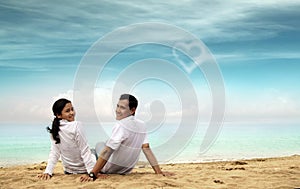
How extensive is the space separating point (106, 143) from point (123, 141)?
246mm

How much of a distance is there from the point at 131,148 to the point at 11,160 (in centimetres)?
828

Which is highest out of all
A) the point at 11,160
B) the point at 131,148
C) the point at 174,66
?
the point at 174,66

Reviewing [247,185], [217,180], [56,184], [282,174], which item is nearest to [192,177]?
[217,180]

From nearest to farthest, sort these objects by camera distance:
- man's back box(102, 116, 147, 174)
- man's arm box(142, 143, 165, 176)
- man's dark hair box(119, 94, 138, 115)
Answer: man's back box(102, 116, 147, 174) → man's dark hair box(119, 94, 138, 115) → man's arm box(142, 143, 165, 176)

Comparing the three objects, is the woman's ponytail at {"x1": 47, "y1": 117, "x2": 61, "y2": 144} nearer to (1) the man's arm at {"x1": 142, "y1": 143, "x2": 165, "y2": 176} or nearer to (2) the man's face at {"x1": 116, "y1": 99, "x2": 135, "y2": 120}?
(2) the man's face at {"x1": 116, "y1": 99, "x2": 135, "y2": 120}

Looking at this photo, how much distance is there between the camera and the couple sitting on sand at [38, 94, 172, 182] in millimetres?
5707

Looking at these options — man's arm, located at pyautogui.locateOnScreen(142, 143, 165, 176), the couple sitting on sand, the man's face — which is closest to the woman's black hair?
the couple sitting on sand

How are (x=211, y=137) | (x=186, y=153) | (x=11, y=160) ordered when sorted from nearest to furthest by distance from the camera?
(x=211, y=137), (x=11, y=160), (x=186, y=153)

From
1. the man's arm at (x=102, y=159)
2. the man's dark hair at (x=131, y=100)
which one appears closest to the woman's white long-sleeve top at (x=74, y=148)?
the man's arm at (x=102, y=159)

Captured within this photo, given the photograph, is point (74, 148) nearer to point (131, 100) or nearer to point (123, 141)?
point (123, 141)

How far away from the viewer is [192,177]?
6555 millimetres

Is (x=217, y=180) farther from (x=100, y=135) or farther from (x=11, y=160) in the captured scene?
(x=11, y=160)

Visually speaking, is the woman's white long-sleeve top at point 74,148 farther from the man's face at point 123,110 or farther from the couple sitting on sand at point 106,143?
the man's face at point 123,110

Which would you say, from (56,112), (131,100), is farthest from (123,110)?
(56,112)
